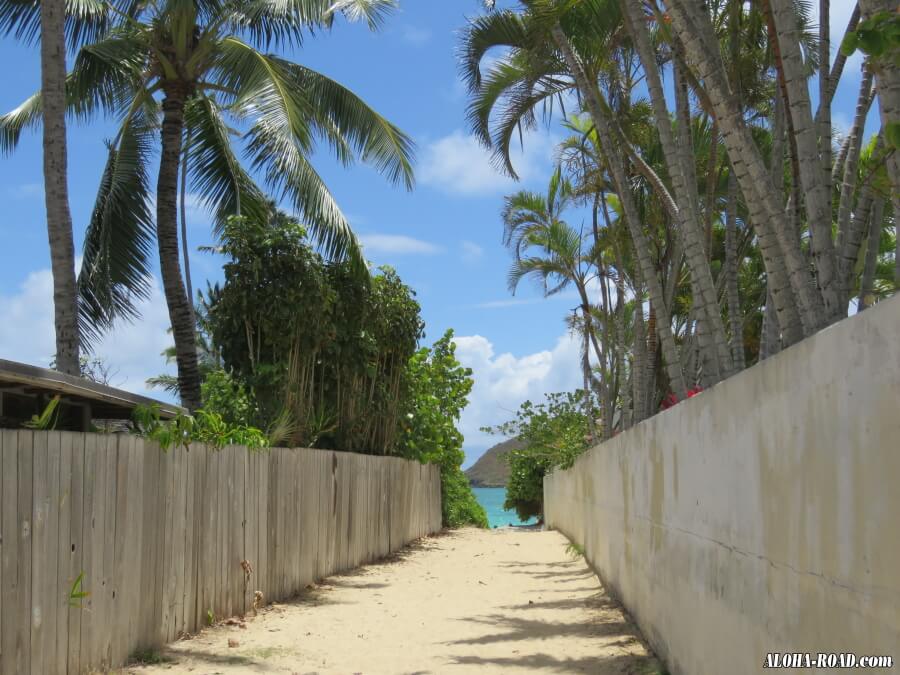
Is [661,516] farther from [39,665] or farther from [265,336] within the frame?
[265,336]

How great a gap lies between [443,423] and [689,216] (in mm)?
14794

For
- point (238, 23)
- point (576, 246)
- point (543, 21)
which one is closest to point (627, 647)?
point (543, 21)

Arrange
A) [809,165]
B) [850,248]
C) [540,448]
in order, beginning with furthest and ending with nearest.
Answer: [540,448], [850,248], [809,165]

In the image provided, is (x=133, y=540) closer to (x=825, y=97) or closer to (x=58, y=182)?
→ (x=58, y=182)

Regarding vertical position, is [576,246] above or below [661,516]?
above

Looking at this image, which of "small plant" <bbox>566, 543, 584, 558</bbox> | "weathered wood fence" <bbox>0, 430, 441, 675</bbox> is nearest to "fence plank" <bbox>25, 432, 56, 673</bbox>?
"weathered wood fence" <bbox>0, 430, 441, 675</bbox>

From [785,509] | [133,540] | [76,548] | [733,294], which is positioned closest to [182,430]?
[133,540]

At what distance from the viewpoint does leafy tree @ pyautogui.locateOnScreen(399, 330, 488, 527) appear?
1969 cm

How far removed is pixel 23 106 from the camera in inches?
549

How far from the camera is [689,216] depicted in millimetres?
7395

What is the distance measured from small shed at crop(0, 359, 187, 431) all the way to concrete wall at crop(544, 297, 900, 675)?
4.18 m

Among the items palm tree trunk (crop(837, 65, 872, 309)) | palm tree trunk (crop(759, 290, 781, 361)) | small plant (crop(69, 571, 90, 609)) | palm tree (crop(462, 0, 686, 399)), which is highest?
palm tree (crop(462, 0, 686, 399))

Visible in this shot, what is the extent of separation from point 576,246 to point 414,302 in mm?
5271

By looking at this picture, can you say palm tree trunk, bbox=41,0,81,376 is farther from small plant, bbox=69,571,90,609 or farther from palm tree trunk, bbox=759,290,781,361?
palm tree trunk, bbox=759,290,781,361
